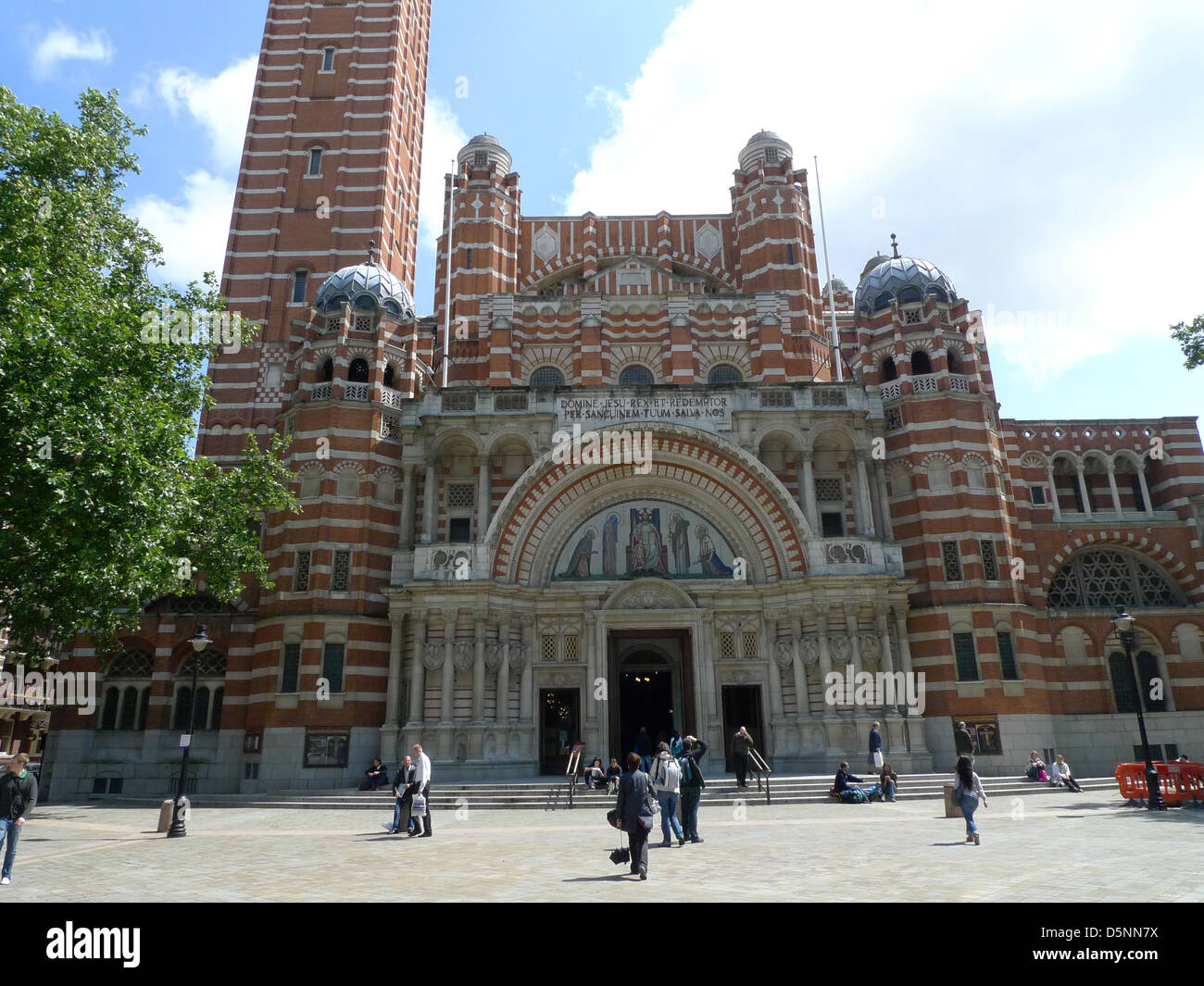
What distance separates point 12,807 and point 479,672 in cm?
1642

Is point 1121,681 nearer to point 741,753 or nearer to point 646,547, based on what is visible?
point 741,753

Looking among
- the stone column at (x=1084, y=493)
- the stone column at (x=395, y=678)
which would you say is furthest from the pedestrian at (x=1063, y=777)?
the stone column at (x=395, y=678)

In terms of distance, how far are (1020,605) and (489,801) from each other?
20226 millimetres

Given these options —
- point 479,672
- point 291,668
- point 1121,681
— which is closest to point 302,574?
point 291,668

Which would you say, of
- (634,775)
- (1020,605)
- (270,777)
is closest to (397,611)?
(270,777)

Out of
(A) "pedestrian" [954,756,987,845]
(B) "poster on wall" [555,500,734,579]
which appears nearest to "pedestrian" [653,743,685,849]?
(A) "pedestrian" [954,756,987,845]

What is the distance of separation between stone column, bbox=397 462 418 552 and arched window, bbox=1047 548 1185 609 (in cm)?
2566

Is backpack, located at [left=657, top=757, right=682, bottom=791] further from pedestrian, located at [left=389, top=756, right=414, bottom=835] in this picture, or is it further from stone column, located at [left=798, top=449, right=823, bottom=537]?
stone column, located at [left=798, top=449, right=823, bottom=537]

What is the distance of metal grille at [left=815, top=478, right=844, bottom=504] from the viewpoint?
1195 inches

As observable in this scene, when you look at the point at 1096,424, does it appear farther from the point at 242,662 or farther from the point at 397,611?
the point at 242,662

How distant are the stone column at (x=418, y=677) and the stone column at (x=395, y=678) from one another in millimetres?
511

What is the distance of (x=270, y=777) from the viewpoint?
26359mm

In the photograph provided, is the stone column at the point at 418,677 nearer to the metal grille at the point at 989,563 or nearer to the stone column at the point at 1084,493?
the metal grille at the point at 989,563

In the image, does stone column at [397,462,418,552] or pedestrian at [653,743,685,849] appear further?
stone column at [397,462,418,552]
